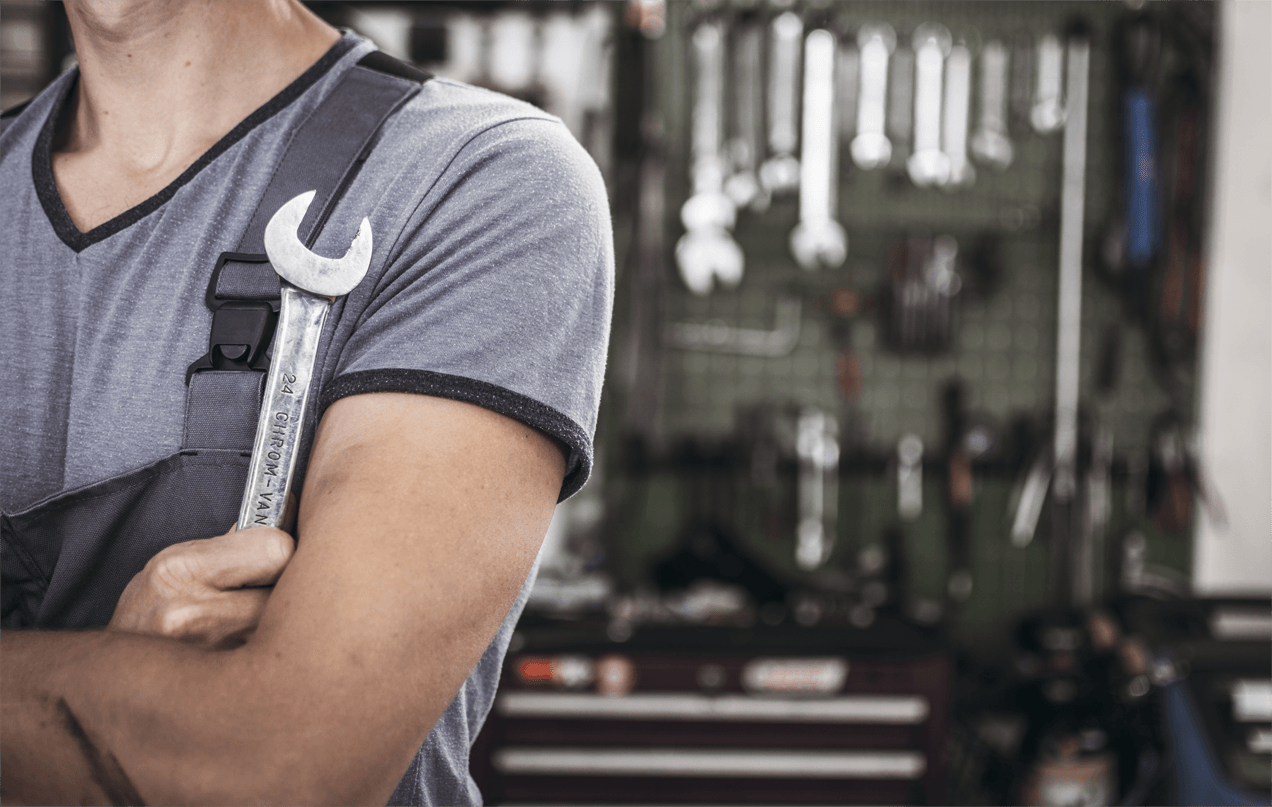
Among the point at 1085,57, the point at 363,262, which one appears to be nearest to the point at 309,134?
A: the point at 363,262

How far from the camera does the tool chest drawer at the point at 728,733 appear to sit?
2066mm

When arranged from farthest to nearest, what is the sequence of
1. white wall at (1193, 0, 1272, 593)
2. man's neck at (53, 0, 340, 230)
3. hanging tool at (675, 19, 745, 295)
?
1. hanging tool at (675, 19, 745, 295)
2. white wall at (1193, 0, 1272, 593)
3. man's neck at (53, 0, 340, 230)

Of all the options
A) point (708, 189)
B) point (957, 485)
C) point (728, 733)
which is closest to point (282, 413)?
point (728, 733)

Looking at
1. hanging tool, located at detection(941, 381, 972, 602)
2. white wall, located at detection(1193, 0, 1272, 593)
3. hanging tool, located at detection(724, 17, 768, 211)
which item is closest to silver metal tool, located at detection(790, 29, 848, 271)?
hanging tool, located at detection(724, 17, 768, 211)

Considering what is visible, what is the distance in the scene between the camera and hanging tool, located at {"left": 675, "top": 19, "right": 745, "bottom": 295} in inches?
112

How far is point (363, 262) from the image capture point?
26.7 inches

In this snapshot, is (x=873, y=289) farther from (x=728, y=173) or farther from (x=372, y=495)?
(x=372, y=495)

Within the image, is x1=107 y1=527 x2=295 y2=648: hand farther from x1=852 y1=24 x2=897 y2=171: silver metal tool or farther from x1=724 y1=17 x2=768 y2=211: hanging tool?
x1=852 y1=24 x2=897 y2=171: silver metal tool

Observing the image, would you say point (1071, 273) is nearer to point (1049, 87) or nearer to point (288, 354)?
point (1049, 87)

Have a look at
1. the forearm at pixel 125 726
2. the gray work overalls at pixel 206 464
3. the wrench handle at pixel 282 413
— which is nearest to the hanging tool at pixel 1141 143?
the gray work overalls at pixel 206 464

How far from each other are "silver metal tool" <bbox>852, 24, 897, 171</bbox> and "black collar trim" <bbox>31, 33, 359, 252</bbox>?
2.30 metres

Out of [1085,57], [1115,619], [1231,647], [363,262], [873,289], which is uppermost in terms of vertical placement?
[1085,57]

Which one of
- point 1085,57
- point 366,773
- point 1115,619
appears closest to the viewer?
point 366,773

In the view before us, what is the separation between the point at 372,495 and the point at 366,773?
180mm
